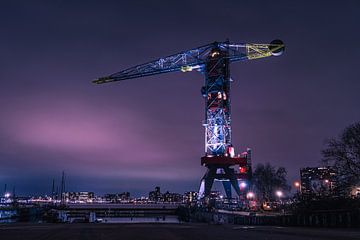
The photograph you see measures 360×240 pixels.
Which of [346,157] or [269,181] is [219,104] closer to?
[269,181]

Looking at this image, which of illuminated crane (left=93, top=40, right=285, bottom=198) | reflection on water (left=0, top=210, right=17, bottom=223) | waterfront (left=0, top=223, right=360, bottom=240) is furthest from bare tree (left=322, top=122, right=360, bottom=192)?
reflection on water (left=0, top=210, right=17, bottom=223)

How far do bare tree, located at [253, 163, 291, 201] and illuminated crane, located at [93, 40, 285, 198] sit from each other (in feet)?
22.9

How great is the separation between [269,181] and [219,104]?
34.2 metres

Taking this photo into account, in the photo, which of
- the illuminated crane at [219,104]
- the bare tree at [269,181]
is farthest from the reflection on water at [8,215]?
the bare tree at [269,181]

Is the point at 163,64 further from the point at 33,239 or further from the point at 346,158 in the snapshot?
the point at 33,239

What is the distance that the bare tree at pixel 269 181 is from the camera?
131 m

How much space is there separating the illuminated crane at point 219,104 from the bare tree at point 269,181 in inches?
275

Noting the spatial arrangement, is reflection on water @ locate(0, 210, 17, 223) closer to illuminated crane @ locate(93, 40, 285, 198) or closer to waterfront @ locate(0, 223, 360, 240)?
illuminated crane @ locate(93, 40, 285, 198)

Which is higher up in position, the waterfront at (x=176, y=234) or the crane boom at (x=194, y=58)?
the crane boom at (x=194, y=58)

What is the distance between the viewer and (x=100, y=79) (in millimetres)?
146000

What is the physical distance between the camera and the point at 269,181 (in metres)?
132

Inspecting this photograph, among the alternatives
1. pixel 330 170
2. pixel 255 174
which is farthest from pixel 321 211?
pixel 255 174

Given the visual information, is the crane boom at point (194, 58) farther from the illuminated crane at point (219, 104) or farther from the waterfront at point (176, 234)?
the waterfront at point (176, 234)

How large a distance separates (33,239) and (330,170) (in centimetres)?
4074
